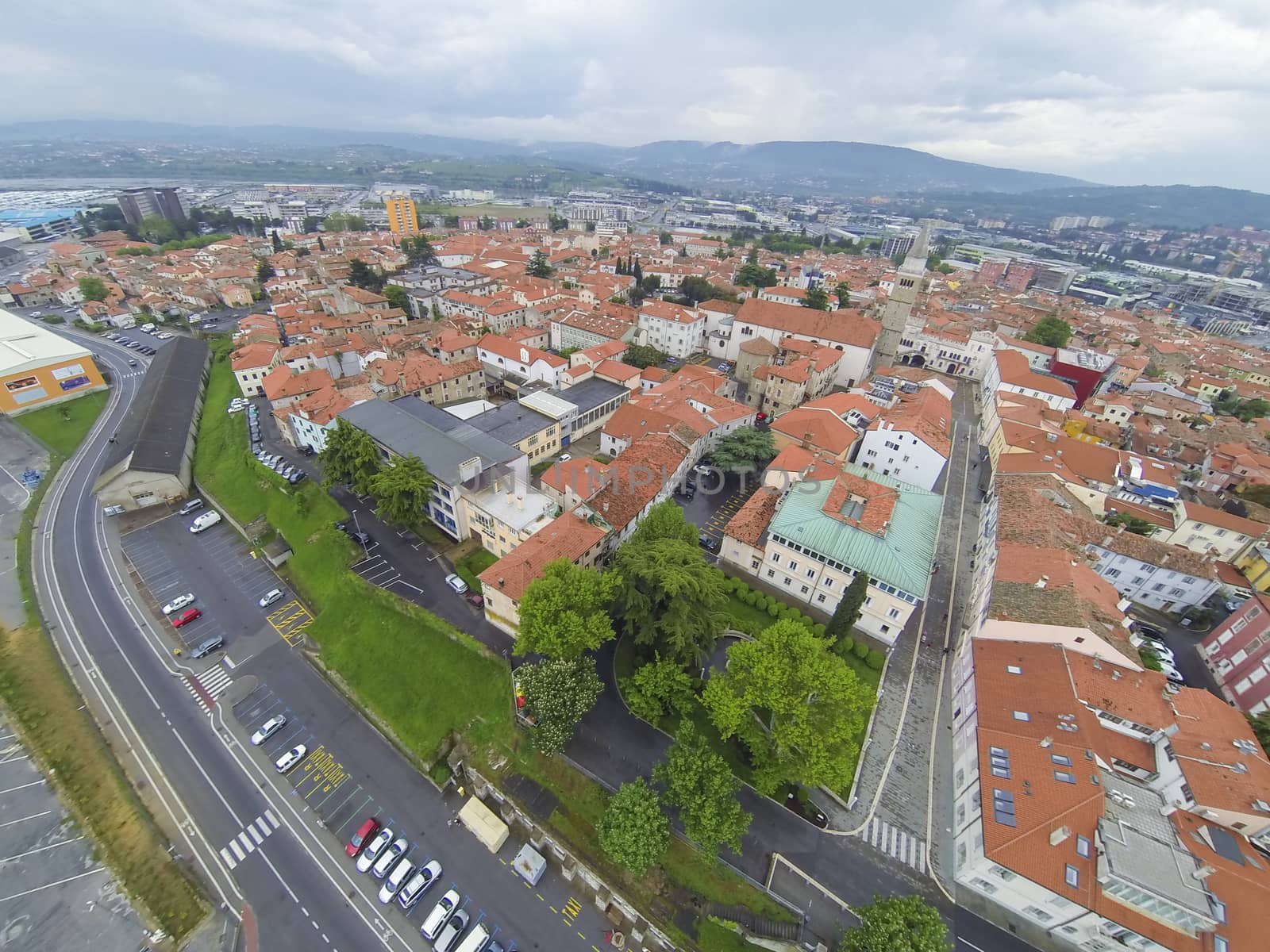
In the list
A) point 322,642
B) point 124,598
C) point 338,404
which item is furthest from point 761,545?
point 124,598

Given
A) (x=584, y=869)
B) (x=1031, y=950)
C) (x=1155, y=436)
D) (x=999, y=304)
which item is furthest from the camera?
(x=999, y=304)

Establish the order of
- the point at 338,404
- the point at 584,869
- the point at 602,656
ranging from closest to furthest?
the point at 584,869
the point at 602,656
the point at 338,404

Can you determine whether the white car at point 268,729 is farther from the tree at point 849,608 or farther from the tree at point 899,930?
the tree at point 849,608

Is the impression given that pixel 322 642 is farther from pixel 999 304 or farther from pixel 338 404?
pixel 999 304

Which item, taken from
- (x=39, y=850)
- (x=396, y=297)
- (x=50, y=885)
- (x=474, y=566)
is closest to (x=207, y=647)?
(x=39, y=850)

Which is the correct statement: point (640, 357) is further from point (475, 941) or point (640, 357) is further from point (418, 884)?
point (475, 941)

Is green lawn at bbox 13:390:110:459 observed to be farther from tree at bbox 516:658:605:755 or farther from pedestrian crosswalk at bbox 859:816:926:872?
pedestrian crosswalk at bbox 859:816:926:872
